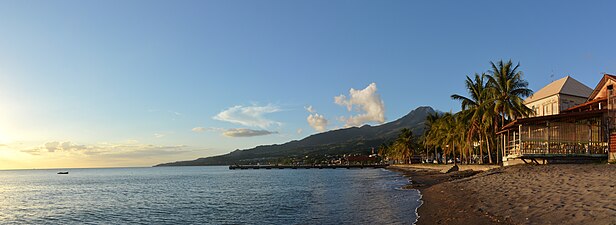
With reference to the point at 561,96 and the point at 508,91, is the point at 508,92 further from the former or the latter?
the point at 561,96

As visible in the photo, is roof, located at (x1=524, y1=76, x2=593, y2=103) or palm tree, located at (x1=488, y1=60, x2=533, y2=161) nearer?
palm tree, located at (x1=488, y1=60, x2=533, y2=161)

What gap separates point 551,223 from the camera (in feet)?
38.5

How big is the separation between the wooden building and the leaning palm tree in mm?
9855

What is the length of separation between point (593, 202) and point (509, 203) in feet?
10.6

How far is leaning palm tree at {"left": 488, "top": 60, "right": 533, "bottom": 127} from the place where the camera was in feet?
146

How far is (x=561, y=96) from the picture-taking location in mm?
61719

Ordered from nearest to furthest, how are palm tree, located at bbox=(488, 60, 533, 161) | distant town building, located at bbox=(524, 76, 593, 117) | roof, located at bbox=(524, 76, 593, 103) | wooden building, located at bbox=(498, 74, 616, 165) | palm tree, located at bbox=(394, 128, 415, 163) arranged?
1. wooden building, located at bbox=(498, 74, 616, 165)
2. palm tree, located at bbox=(488, 60, 533, 161)
3. distant town building, located at bbox=(524, 76, 593, 117)
4. roof, located at bbox=(524, 76, 593, 103)
5. palm tree, located at bbox=(394, 128, 415, 163)

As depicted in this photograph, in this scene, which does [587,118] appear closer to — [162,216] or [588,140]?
[588,140]

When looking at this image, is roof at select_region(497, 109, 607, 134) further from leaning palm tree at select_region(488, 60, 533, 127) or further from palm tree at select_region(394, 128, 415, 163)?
palm tree at select_region(394, 128, 415, 163)

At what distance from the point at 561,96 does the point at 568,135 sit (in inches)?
1242

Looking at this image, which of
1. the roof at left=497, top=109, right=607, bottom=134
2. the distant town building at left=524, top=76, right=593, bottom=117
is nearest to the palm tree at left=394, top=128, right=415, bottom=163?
the distant town building at left=524, top=76, right=593, bottom=117

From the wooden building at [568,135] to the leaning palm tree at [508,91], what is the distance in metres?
9.86

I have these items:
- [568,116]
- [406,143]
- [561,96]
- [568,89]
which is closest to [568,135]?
[568,116]

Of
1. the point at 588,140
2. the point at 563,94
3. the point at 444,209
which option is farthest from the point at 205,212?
the point at 563,94
